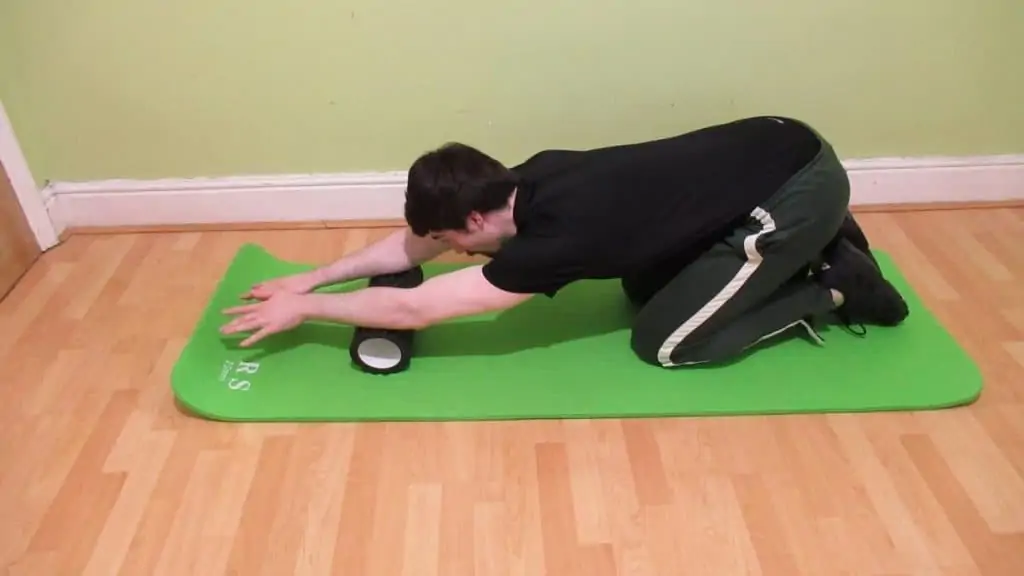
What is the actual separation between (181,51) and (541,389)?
132 centimetres

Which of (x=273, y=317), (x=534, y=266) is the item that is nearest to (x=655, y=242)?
(x=534, y=266)

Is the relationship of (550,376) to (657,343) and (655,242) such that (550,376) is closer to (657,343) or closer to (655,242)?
(657,343)

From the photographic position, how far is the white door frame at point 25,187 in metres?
2.39

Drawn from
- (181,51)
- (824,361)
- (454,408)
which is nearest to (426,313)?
(454,408)

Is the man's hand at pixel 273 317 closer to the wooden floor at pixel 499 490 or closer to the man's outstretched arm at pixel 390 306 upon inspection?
the man's outstretched arm at pixel 390 306

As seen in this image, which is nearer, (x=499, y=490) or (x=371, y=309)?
(x=499, y=490)

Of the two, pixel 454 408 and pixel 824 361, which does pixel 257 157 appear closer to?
pixel 454 408

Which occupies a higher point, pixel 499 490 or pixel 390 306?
pixel 390 306

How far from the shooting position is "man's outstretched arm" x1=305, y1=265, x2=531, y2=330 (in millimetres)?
1772

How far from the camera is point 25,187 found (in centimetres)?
246

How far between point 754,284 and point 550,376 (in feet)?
1.57

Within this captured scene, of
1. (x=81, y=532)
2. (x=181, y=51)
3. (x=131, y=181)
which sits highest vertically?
(x=181, y=51)

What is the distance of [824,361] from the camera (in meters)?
1.97

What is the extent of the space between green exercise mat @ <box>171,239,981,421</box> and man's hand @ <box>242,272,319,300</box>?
13 cm
